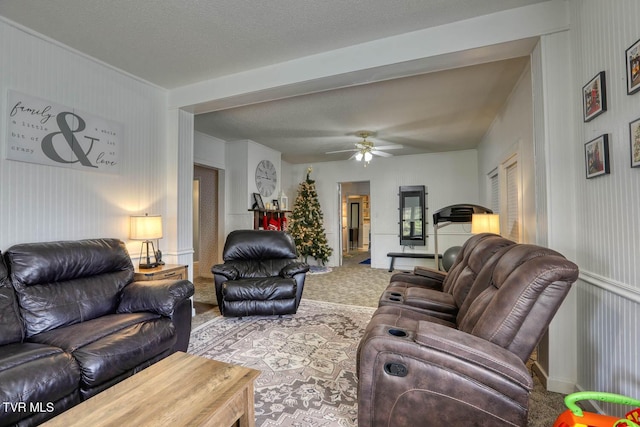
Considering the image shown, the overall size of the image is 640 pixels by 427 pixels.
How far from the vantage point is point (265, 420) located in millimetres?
1688

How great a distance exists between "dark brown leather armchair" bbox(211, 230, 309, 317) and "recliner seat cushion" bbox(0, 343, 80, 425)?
5.49 ft

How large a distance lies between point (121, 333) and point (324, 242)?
5086mm

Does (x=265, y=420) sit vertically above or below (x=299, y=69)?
below

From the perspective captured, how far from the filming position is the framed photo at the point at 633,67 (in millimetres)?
1358

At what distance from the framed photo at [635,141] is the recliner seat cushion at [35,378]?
3.10m

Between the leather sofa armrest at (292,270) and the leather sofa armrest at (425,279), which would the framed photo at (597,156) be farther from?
the leather sofa armrest at (292,270)

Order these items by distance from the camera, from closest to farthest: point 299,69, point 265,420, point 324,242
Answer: point 265,420 → point 299,69 → point 324,242

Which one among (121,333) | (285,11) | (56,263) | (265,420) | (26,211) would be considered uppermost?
(285,11)

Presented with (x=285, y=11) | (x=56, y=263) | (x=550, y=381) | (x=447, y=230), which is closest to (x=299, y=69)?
(x=285, y=11)

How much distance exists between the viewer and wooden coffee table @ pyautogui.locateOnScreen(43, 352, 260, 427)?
1116 millimetres

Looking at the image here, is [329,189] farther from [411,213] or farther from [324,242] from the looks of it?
[411,213]

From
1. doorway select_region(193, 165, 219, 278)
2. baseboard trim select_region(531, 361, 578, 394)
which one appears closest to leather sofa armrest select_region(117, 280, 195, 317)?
baseboard trim select_region(531, 361, 578, 394)

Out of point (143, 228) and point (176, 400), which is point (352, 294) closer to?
point (143, 228)

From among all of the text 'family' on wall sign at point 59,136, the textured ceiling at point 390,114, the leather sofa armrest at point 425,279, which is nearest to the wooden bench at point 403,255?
the textured ceiling at point 390,114
